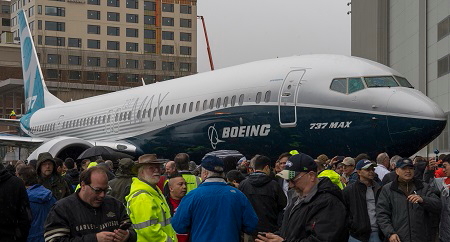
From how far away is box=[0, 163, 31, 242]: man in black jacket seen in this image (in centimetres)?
741

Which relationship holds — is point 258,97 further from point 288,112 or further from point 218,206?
point 218,206

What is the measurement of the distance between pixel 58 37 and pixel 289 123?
266 feet

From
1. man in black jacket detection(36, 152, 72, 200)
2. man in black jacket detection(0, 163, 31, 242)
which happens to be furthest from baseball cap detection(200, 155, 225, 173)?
man in black jacket detection(36, 152, 72, 200)

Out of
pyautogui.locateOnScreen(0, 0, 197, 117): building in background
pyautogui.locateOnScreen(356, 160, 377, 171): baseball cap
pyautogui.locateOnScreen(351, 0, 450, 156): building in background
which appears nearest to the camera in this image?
pyautogui.locateOnScreen(356, 160, 377, 171): baseball cap

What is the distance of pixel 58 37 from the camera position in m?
94.7

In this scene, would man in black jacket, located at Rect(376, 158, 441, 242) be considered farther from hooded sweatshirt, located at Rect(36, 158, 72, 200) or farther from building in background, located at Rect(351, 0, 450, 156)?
building in background, located at Rect(351, 0, 450, 156)

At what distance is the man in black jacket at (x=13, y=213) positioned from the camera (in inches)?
292

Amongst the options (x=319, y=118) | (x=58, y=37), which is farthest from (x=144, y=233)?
(x=58, y=37)

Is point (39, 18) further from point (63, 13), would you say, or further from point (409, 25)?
point (409, 25)

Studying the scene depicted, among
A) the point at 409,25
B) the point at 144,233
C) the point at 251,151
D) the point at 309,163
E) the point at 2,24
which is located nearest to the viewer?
the point at 309,163

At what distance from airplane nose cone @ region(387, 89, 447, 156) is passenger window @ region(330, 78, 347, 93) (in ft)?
3.65

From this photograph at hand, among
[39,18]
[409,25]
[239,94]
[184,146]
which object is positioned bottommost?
[184,146]

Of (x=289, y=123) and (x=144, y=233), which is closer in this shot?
(x=144, y=233)

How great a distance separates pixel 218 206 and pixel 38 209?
2.09 meters
